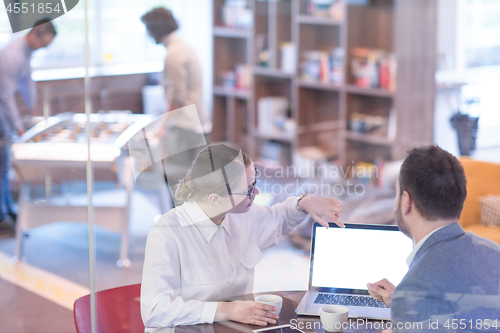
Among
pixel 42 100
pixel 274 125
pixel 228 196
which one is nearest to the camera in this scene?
pixel 228 196

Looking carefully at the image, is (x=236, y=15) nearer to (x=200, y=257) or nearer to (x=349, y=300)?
(x=200, y=257)

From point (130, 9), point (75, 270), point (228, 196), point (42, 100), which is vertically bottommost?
point (75, 270)

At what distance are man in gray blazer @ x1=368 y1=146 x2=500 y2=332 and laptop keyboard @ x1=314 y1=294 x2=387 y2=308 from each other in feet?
0.71

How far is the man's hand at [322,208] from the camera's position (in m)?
1.34

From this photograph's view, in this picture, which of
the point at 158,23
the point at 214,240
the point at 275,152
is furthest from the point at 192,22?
the point at 275,152

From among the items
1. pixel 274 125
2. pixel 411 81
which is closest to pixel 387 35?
pixel 411 81

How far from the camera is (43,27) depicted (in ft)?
6.35

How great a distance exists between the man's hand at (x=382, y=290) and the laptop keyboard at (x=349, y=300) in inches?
1.7

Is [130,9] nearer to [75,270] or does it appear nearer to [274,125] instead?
[75,270]

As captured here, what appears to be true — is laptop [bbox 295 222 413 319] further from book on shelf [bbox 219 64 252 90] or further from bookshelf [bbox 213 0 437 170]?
book on shelf [bbox 219 64 252 90]

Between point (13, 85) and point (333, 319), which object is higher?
point (13, 85)

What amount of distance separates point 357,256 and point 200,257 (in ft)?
1.26

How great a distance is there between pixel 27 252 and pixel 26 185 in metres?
0.26

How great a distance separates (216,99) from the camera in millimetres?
4148
